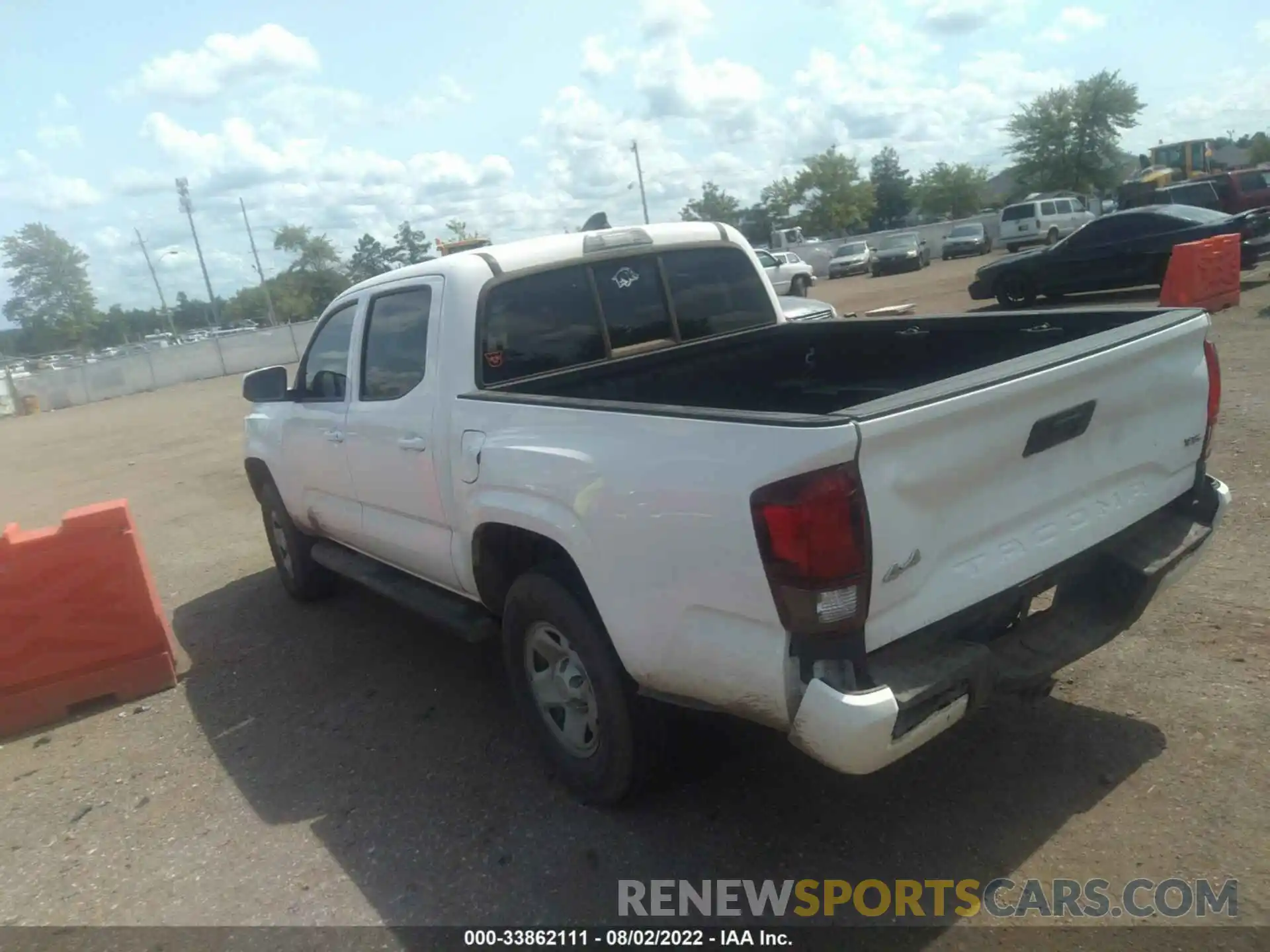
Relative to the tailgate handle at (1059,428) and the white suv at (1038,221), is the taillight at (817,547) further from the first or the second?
the white suv at (1038,221)

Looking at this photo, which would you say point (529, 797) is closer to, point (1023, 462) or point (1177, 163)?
point (1023, 462)

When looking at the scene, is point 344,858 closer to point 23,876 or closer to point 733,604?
point 23,876

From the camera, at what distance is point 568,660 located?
362cm

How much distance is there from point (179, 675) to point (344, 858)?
8.54 feet

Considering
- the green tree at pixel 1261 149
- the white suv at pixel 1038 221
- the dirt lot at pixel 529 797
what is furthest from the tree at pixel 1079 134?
the dirt lot at pixel 529 797

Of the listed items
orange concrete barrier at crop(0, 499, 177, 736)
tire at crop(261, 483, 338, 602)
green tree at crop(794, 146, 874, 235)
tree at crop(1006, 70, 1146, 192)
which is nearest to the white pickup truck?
tire at crop(261, 483, 338, 602)

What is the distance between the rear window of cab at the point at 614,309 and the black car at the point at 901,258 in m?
34.5

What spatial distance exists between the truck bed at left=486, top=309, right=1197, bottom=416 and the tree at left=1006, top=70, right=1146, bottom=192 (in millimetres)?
58454

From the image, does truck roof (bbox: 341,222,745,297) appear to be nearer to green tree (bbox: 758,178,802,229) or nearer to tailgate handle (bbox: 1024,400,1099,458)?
tailgate handle (bbox: 1024,400,1099,458)

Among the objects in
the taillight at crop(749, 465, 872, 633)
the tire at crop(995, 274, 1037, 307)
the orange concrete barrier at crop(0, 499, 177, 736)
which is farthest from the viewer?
the tire at crop(995, 274, 1037, 307)

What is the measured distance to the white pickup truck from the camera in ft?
8.54

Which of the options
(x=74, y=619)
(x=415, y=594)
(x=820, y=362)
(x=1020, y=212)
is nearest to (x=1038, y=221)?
(x=1020, y=212)

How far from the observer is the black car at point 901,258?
123 ft

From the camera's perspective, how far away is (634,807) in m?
3.58
